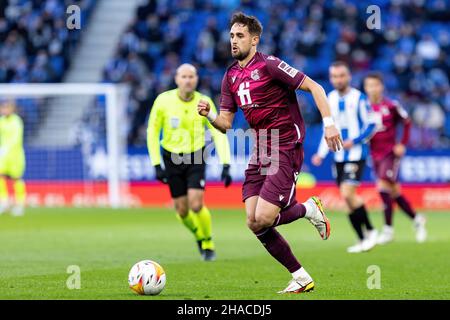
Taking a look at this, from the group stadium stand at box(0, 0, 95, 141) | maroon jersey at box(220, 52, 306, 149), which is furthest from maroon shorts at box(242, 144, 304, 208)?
stadium stand at box(0, 0, 95, 141)

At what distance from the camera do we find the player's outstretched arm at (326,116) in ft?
27.8

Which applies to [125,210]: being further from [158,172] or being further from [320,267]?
[320,267]

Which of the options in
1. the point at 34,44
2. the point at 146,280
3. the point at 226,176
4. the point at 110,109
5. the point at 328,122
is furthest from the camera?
the point at 34,44

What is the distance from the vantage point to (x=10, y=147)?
906 inches

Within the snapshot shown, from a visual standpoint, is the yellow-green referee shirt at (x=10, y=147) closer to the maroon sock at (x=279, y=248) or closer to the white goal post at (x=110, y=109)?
the white goal post at (x=110, y=109)

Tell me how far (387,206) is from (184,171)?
469 centimetres

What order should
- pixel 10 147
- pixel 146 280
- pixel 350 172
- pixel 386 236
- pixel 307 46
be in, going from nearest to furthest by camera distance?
pixel 146 280 < pixel 350 172 < pixel 386 236 < pixel 10 147 < pixel 307 46

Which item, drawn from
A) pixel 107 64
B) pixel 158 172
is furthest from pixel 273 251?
pixel 107 64

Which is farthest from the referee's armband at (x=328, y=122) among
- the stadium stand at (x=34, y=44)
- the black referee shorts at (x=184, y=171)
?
the stadium stand at (x=34, y=44)

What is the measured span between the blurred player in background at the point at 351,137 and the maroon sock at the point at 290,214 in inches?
197

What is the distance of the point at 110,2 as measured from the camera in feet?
111

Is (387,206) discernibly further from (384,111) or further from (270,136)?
(270,136)

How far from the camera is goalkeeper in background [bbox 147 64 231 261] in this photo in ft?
42.9

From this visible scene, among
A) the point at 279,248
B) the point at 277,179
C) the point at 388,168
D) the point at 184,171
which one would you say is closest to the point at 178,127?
the point at 184,171
